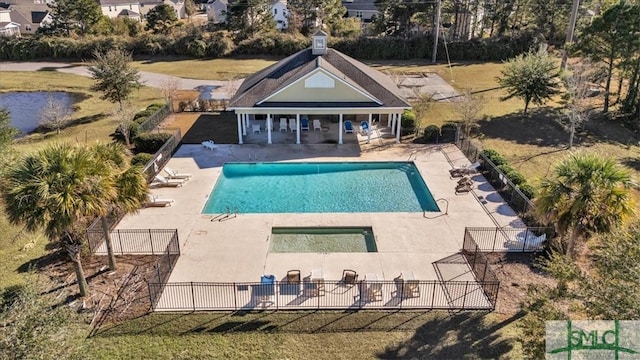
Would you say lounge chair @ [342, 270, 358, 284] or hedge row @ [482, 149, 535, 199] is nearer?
lounge chair @ [342, 270, 358, 284]

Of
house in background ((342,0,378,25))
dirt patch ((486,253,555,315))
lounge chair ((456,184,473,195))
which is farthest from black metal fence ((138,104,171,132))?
house in background ((342,0,378,25))

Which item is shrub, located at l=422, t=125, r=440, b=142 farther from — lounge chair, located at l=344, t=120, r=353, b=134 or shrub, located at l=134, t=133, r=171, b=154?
shrub, located at l=134, t=133, r=171, b=154

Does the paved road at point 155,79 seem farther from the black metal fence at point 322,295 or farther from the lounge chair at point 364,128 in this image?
the black metal fence at point 322,295

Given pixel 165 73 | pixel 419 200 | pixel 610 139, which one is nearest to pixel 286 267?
pixel 419 200

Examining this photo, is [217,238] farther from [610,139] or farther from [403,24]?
[403,24]

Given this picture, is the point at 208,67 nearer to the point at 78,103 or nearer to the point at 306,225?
the point at 78,103

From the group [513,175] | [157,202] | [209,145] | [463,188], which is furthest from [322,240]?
[209,145]
